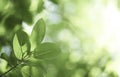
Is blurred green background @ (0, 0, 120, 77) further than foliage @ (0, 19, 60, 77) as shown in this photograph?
Yes

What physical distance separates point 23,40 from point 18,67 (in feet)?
0.29

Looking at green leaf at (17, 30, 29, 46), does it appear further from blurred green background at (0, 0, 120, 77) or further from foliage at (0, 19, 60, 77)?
blurred green background at (0, 0, 120, 77)

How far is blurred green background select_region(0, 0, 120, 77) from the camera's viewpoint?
1.07 metres

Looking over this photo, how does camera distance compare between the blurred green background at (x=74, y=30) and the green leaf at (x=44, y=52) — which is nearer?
the green leaf at (x=44, y=52)

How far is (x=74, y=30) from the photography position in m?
1.37

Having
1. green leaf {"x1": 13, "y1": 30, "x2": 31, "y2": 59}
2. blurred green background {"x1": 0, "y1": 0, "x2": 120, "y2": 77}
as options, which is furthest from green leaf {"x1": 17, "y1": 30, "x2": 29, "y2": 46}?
blurred green background {"x1": 0, "y1": 0, "x2": 120, "y2": 77}

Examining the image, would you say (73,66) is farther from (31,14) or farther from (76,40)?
(31,14)

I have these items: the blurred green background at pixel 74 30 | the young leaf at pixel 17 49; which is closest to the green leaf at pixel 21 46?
the young leaf at pixel 17 49

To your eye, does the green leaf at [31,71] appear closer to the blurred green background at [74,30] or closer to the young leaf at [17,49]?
the young leaf at [17,49]

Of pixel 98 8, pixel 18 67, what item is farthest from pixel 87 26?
pixel 18 67

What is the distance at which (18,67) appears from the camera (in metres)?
0.79

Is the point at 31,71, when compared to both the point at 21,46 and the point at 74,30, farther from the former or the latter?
the point at 74,30

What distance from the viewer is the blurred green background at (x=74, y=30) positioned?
1.07 m

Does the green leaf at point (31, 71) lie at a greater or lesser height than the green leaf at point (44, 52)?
lesser
